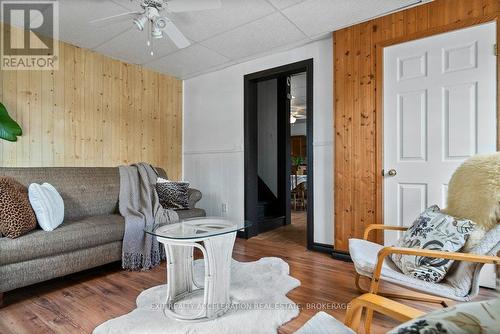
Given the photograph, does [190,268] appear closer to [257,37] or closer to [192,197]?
[192,197]

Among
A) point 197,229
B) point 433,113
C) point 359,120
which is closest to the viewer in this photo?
point 197,229

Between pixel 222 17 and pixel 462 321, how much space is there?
2814 millimetres

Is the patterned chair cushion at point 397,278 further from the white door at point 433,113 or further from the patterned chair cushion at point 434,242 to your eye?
the white door at point 433,113

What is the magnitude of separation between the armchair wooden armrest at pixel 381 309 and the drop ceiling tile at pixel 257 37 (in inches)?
99.3

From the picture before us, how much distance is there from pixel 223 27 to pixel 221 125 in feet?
4.80

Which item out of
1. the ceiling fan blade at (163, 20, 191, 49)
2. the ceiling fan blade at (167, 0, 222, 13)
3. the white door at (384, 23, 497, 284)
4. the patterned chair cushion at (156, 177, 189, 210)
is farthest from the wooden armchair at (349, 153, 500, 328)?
the ceiling fan blade at (163, 20, 191, 49)

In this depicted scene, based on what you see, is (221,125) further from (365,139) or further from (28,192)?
(28,192)

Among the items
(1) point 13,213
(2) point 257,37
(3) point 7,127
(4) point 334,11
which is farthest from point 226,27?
(1) point 13,213

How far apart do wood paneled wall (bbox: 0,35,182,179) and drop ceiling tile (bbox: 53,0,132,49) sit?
246 mm

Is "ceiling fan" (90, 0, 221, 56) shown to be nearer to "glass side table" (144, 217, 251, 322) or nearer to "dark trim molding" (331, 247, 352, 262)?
"glass side table" (144, 217, 251, 322)

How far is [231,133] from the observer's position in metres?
3.86

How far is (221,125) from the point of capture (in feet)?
13.0

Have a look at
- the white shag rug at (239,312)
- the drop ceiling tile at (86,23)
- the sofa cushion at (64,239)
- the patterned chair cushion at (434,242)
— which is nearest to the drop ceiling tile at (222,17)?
the drop ceiling tile at (86,23)

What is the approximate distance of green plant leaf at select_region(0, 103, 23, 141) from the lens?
2.51m
